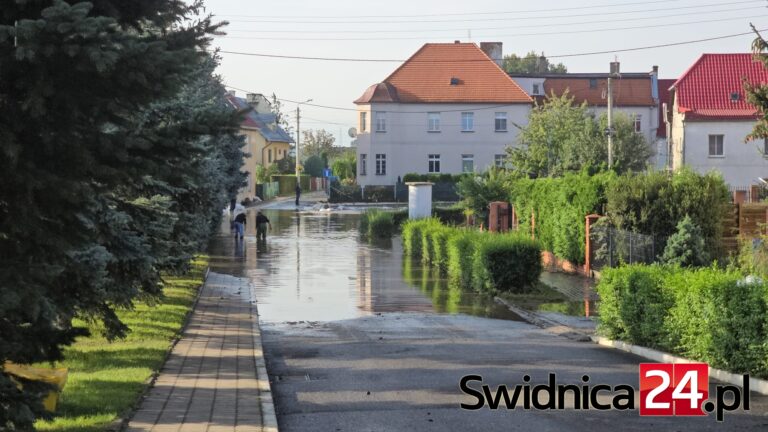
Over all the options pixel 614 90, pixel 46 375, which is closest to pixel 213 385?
pixel 46 375

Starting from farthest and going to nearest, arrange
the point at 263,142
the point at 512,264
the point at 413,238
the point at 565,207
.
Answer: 1. the point at 263,142
2. the point at 413,238
3. the point at 565,207
4. the point at 512,264

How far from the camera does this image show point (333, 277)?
30781mm

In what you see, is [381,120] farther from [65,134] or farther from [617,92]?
[65,134]

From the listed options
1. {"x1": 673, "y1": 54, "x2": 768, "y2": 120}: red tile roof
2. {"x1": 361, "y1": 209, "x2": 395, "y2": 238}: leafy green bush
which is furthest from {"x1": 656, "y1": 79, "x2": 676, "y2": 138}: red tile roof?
{"x1": 361, "y1": 209, "x2": 395, "y2": 238}: leafy green bush

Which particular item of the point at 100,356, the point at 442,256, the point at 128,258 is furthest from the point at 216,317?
the point at 442,256

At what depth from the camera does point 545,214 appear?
3381 cm

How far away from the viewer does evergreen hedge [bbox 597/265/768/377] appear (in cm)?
1262

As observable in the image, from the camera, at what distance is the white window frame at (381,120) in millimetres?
77938

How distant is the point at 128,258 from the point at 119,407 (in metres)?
2.13

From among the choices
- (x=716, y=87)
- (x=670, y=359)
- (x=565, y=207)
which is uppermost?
(x=716, y=87)

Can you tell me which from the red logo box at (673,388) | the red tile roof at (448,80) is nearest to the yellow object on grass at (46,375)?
the red logo box at (673,388)

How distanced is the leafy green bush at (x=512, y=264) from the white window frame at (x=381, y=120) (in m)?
52.4

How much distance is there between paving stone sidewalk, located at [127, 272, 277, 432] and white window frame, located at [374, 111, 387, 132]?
192 feet

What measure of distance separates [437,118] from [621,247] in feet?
171
